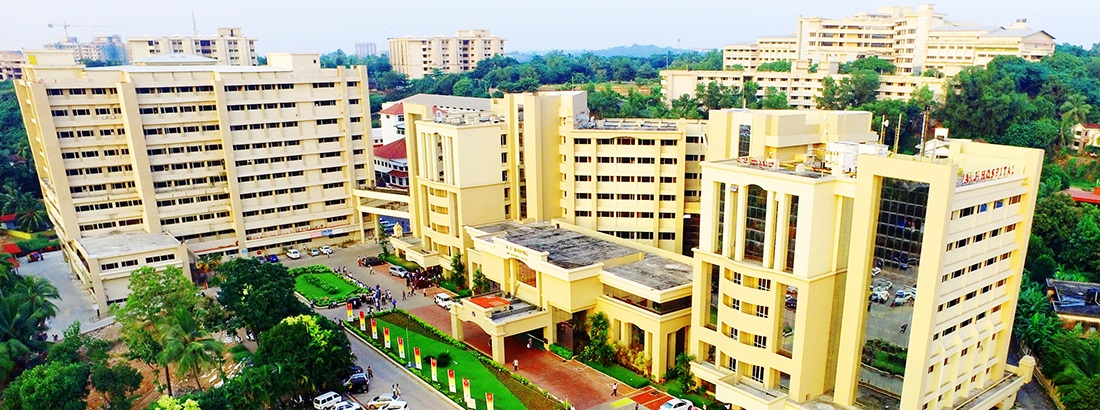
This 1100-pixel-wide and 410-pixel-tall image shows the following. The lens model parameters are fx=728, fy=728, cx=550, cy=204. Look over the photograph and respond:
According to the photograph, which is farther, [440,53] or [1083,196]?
[440,53]

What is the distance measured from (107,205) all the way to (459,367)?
32.9 metres

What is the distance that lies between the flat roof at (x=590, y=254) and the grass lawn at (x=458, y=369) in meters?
6.77

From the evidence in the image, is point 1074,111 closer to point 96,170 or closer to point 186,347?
point 186,347

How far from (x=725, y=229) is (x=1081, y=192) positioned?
157 ft

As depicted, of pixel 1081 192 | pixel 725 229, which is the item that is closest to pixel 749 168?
pixel 725 229

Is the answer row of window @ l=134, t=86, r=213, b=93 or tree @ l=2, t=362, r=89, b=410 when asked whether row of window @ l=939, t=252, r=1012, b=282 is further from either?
row of window @ l=134, t=86, r=213, b=93

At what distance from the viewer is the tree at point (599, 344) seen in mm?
37125

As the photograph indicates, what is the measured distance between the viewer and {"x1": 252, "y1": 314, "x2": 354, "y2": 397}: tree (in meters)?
32.2

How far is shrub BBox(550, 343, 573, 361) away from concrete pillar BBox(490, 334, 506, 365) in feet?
9.98

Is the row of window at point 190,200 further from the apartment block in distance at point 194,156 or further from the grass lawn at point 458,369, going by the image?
the grass lawn at point 458,369

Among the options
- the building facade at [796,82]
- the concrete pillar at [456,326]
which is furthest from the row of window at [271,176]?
the building facade at [796,82]

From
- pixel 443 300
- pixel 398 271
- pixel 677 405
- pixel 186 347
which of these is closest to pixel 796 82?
pixel 398 271

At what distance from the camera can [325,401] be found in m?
33.6

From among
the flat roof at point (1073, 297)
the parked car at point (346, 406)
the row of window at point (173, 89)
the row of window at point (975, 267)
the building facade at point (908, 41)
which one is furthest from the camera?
the building facade at point (908, 41)
